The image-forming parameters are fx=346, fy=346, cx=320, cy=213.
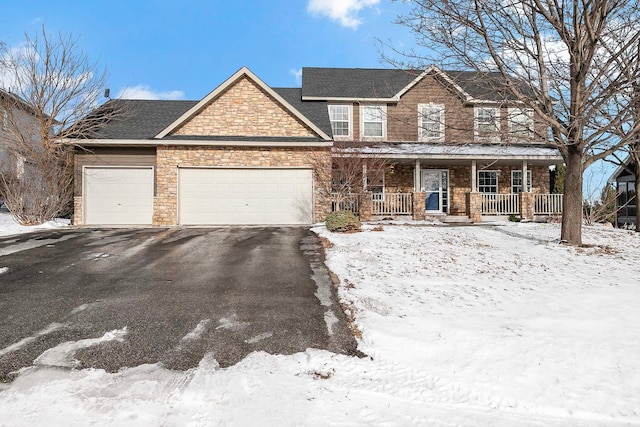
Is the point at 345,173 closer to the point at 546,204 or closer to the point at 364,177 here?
the point at 364,177

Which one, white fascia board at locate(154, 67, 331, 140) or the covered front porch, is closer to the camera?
white fascia board at locate(154, 67, 331, 140)

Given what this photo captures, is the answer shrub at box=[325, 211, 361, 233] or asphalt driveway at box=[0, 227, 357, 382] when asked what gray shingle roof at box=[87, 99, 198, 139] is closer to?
asphalt driveway at box=[0, 227, 357, 382]

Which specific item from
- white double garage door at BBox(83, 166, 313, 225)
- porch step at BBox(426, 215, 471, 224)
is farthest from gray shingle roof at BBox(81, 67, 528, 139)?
porch step at BBox(426, 215, 471, 224)

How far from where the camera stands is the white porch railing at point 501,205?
635 inches

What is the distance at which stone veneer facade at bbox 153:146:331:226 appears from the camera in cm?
1355

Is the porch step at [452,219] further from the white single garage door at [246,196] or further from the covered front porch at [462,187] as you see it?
the white single garage door at [246,196]

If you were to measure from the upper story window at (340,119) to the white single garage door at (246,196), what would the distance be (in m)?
4.95

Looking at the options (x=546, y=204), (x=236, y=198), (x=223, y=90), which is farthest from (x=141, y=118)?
(x=546, y=204)

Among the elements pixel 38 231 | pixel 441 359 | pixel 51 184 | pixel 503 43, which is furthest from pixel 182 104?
pixel 441 359

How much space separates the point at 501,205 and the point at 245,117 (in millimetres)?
12242

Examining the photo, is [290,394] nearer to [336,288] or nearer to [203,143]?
[336,288]

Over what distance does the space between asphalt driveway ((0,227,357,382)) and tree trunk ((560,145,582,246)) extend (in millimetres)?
6589

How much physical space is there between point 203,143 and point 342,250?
817 cm

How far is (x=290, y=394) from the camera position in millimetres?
2842
